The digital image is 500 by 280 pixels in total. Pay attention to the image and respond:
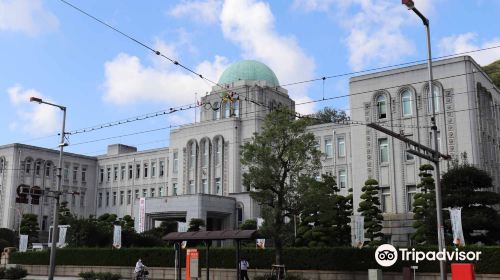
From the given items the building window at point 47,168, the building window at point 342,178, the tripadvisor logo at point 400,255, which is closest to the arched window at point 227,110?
the building window at point 342,178

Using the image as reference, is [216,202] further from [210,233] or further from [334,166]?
[210,233]

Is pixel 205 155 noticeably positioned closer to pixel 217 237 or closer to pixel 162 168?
pixel 162 168

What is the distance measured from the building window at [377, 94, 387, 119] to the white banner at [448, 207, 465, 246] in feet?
43.3

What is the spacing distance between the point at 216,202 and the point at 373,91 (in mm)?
22086

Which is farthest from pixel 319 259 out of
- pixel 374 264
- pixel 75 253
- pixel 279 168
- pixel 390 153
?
pixel 75 253

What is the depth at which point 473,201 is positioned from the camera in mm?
27500

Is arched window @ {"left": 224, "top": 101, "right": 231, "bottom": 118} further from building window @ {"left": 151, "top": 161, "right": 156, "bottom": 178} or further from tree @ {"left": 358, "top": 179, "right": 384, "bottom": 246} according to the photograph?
tree @ {"left": 358, "top": 179, "right": 384, "bottom": 246}

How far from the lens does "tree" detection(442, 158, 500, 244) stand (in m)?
26.8

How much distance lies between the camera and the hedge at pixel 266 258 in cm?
2628

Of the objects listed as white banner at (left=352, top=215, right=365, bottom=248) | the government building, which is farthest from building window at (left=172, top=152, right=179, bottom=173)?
white banner at (left=352, top=215, right=365, bottom=248)

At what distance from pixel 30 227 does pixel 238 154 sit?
25.3 m

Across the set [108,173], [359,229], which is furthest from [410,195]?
[108,173]

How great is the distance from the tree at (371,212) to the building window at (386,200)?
1163 mm

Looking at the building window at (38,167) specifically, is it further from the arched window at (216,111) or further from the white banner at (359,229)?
the white banner at (359,229)
